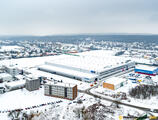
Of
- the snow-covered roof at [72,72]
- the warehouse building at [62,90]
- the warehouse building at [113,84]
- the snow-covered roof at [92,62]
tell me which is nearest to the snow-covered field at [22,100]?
the warehouse building at [62,90]

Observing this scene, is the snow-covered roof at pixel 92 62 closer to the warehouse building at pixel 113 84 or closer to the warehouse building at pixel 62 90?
the warehouse building at pixel 113 84

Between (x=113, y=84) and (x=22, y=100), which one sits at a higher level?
(x=113, y=84)

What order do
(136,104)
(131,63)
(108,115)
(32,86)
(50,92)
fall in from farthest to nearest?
(131,63) < (32,86) < (50,92) < (136,104) < (108,115)

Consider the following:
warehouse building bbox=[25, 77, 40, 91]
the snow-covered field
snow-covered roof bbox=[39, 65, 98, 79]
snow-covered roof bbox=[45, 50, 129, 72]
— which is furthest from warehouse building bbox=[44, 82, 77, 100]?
snow-covered roof bbox=[45, 50, 129, 72]

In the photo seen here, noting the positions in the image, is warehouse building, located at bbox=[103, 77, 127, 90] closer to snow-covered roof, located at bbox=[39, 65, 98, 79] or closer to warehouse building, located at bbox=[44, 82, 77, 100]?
snow-covered roof, located at bbox=[39, 65, 98, 79]

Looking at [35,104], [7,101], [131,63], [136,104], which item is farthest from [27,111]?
[131,63]

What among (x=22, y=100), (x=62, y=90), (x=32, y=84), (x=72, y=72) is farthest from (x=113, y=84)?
(x=22, y=100)

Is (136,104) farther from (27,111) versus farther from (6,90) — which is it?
(6,90)

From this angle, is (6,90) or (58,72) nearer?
(6,90)

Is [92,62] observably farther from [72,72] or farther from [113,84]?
[113,84]
